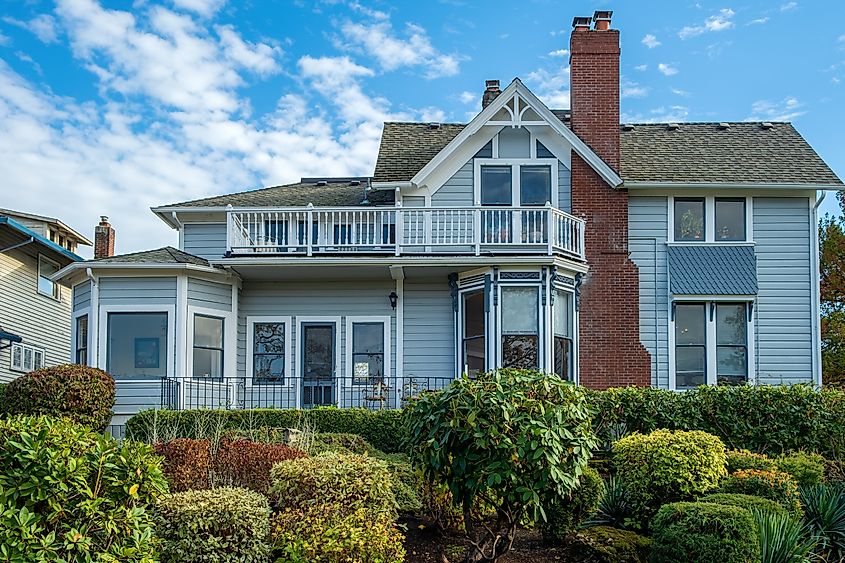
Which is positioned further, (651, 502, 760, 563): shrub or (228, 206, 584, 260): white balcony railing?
(228, 206, 584, 260): white balcony railing

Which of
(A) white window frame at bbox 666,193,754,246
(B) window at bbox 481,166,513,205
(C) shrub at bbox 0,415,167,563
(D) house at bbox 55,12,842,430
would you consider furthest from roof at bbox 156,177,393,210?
(C) shrub at bbox 0,415,167,563

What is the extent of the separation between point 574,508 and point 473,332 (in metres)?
8.74

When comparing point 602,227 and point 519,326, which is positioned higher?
point 602,227

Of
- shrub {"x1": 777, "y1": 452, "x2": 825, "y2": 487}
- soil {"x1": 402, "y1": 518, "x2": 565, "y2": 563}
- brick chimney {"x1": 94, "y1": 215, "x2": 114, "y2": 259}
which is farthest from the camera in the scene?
brick chimney {"x1": 94, "y1": 215, "x2": 114, "y2": 259}

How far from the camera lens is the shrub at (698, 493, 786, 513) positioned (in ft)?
35.4

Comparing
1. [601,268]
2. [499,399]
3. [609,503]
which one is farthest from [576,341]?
[499,399]

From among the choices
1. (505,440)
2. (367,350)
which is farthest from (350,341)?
(505,440)

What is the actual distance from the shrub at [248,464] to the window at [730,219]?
41.0ft

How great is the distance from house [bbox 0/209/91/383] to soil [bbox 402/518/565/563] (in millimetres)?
16800

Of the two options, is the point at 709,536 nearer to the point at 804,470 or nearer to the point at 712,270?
the point at 804,470

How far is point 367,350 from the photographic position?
68.2ft

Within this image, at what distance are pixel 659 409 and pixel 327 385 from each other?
25.3 ft

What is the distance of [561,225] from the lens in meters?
19.8

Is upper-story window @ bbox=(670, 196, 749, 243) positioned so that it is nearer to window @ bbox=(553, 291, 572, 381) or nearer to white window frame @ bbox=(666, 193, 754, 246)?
white window frame @ bbox=(666, 193, 754, 246)
